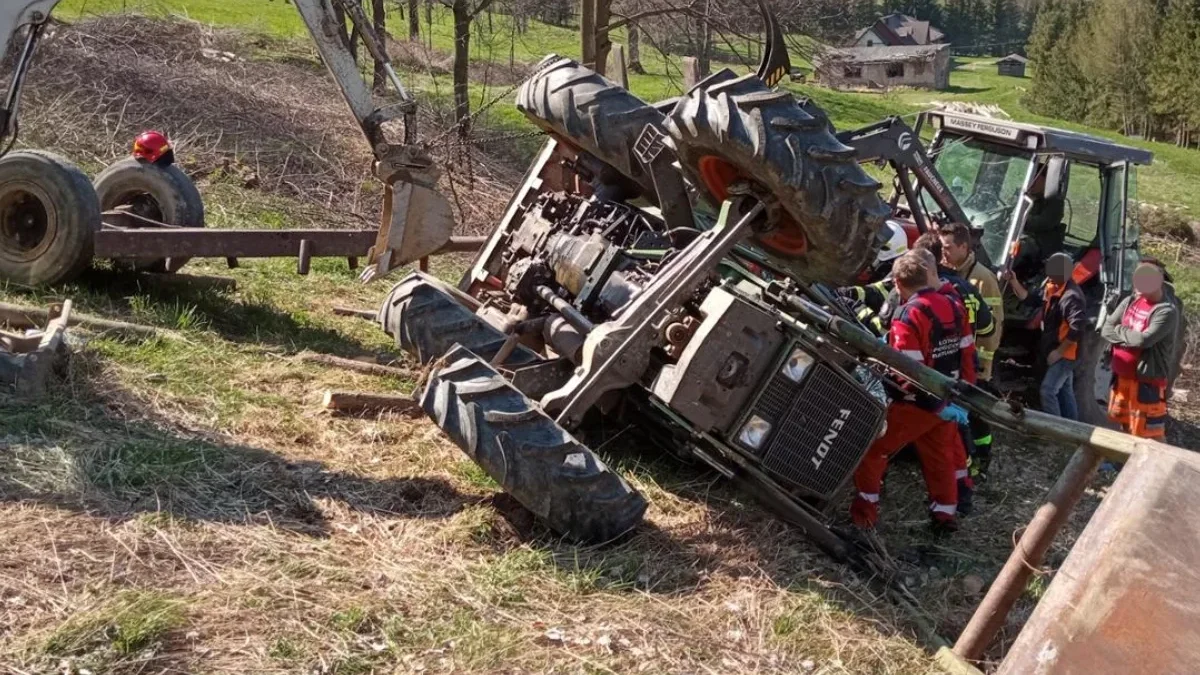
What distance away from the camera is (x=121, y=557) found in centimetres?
434

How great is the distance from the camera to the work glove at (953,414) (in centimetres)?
571

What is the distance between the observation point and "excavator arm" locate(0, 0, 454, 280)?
6.66 meters

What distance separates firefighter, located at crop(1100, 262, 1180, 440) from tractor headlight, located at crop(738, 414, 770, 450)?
3.58m

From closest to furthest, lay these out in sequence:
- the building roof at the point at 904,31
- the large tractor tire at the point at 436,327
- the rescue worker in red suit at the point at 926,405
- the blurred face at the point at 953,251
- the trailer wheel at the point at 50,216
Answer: the rescue worker in red suit at the point at 926,405 < the large tractor tire at the point at 436,327 < the blurred face at the point at 953,251 < the trailer wheel at the point at 50,216 < the building roof at the point at 904,31

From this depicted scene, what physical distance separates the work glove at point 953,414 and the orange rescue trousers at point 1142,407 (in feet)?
6.90

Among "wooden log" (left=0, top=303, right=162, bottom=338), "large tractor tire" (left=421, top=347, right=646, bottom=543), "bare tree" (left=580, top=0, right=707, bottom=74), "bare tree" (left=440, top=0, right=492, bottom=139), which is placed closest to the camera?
"large tractor tire" (left=421, top=347, right=646, bottom=543)

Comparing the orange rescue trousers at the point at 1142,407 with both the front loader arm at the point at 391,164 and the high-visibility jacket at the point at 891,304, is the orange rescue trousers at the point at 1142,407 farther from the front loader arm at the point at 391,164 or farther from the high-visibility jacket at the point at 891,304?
the front loader arm at the point at 391,164

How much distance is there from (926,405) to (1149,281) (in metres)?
2.76

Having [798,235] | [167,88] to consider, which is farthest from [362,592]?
[167,88]

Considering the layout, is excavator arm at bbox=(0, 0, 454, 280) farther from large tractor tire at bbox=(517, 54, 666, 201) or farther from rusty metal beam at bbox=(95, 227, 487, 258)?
large tractor tire at bbox=(517, 54, 666, 201)

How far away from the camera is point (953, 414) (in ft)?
19.2

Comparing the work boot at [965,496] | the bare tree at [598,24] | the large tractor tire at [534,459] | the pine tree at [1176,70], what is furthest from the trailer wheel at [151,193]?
the pine tree at [1176,70]

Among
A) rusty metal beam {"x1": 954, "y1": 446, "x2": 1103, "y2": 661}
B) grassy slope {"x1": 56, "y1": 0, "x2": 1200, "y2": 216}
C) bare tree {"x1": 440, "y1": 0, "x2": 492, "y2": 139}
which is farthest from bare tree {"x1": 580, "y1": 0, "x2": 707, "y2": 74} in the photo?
rusty metal beam {"x1": 954, "y1": 446, "x2": 1103, "y2": 661}

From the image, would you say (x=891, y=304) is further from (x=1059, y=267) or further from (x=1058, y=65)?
(x=1058, y=65)
